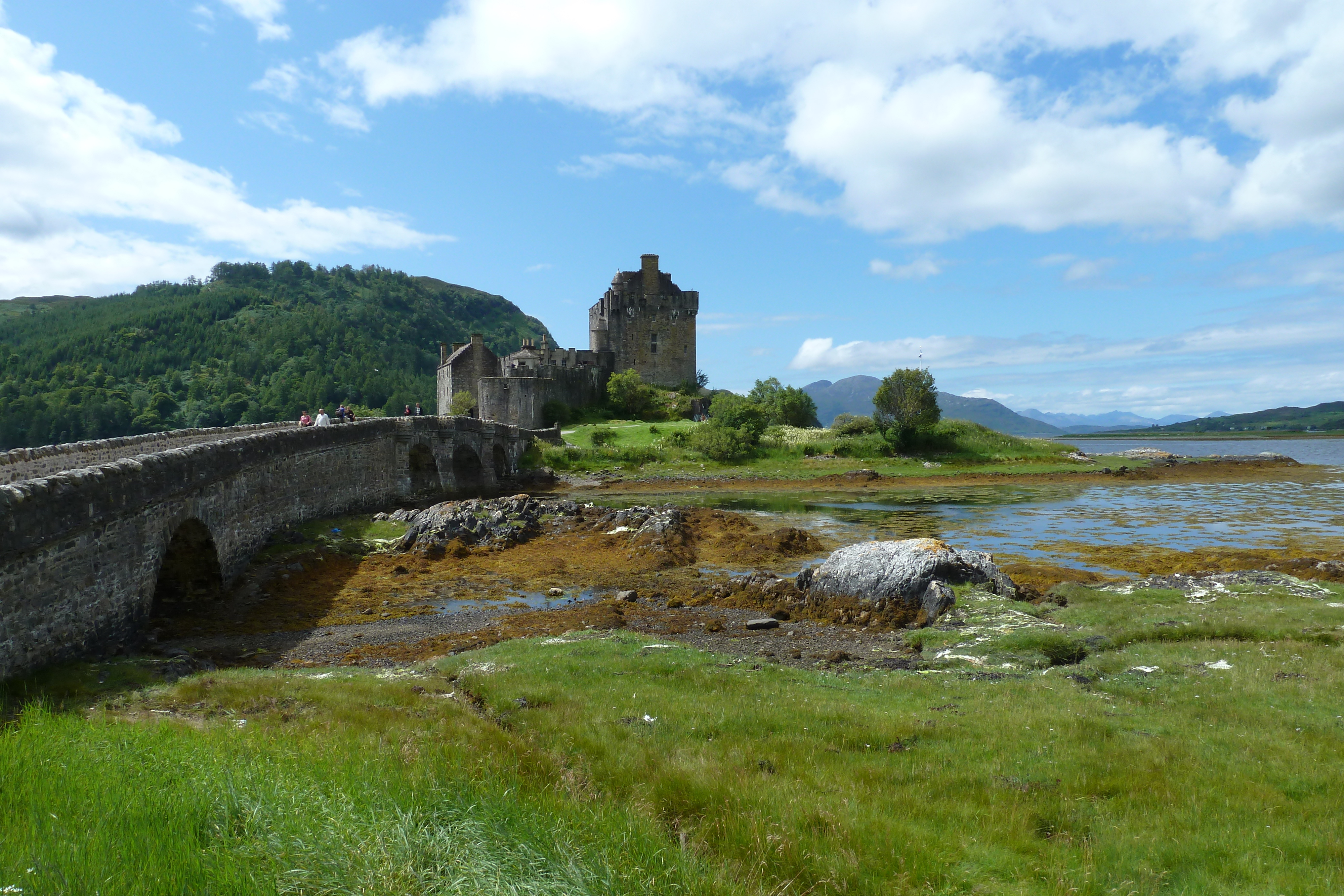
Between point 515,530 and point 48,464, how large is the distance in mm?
16143

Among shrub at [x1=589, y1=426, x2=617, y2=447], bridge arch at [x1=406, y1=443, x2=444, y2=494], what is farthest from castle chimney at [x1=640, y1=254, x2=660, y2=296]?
bridge arch at [x1=406, y1=443, x2=444, y2=494]

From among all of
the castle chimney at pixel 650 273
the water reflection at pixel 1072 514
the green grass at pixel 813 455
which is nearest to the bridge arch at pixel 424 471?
the water reflection at pixel 1072 514

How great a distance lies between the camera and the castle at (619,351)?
8250cm

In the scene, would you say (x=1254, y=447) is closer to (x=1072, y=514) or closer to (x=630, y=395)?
(x=630, y=395)

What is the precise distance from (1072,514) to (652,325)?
58.1 meters

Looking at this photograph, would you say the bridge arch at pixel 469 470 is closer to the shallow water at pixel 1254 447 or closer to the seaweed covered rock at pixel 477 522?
the seaweed covered rock at pixel 477 522

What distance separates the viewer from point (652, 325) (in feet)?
295

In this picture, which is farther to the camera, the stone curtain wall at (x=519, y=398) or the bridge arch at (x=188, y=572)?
the stone curtain wall at (x=519, y=398)

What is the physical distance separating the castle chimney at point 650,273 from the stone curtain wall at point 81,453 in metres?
61.4

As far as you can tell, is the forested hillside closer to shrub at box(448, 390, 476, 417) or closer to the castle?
the castle

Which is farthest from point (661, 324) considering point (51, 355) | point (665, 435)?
point (51, 355)

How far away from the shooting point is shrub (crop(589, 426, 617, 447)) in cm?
6694

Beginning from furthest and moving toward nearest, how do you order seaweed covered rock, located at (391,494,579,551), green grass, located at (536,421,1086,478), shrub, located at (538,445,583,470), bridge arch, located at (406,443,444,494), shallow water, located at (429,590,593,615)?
green grass, located at (536,421,1086,478) < shrub, located at (538,445,583,470) < bridge arch, located at (406,443,444,494) < seaweed covered rock, located at (391,494,579,551) < shallow water, located at (429,590,593,615)

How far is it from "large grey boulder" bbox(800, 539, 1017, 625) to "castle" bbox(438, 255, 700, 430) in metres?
62.8
